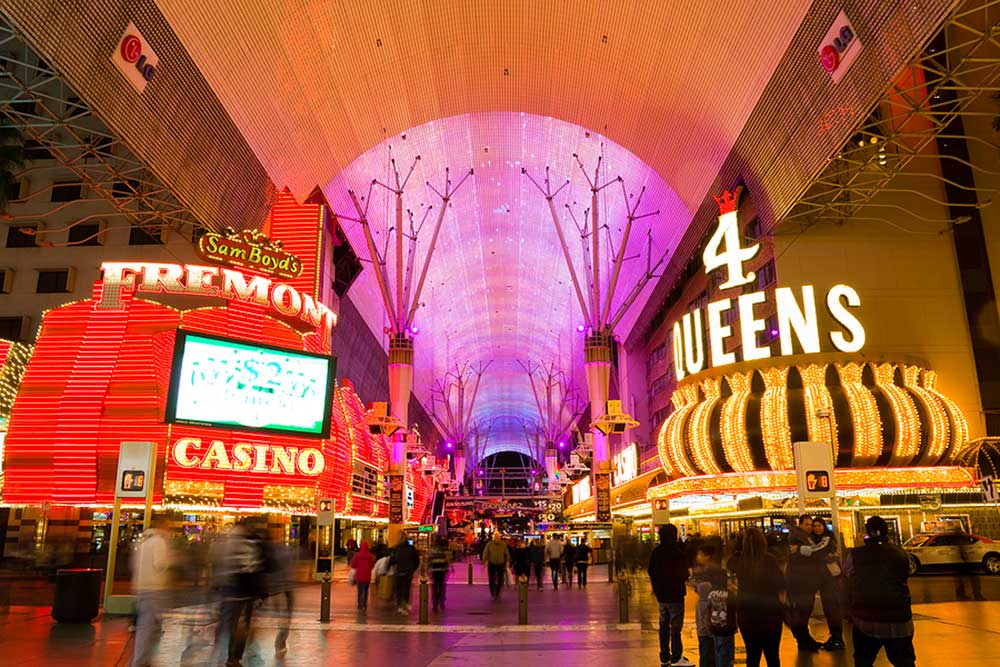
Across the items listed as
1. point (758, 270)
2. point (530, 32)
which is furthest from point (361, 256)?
point (758, 270)

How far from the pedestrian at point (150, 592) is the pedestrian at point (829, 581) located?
24.8ft

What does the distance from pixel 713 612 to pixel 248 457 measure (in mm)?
18212

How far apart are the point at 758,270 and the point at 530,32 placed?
558 inches

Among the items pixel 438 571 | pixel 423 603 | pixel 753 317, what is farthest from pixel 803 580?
pixel 753 317

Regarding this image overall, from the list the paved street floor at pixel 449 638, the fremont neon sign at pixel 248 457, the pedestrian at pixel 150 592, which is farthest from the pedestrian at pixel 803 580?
the fremont neon sign at pixel 248 457

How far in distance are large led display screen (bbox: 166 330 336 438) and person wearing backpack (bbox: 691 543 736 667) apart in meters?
12.8

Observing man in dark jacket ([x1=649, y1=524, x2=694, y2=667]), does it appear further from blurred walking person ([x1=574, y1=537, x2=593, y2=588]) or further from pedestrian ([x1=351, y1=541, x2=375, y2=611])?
blurred walking person ([x1=574, y1=537, x2=593, y2=588])

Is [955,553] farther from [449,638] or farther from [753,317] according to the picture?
[449,638]

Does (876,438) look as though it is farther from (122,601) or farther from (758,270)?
(122,601)

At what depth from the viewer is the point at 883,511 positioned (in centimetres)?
2345

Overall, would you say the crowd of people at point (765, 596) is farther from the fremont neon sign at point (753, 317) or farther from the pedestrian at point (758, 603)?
the fremont neon sign at point (753, 317)

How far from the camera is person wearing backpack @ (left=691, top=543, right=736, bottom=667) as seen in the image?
6.67 meters

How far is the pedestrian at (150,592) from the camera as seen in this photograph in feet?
26.5

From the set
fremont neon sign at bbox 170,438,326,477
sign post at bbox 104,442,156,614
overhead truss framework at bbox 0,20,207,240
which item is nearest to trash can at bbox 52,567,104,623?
sign post at bbox 104,442,156,614
